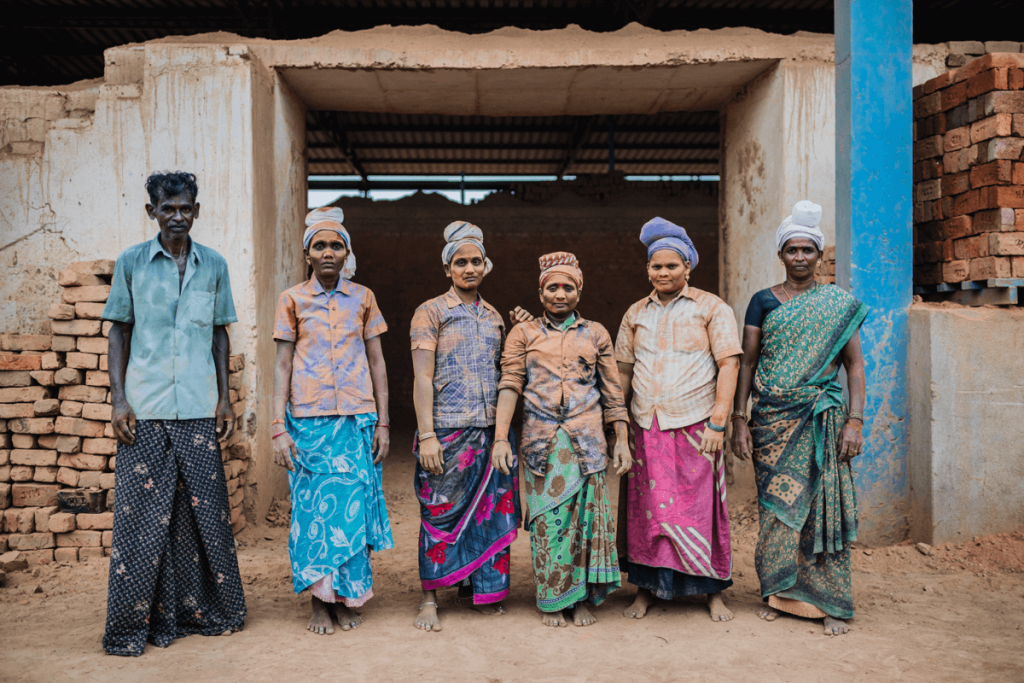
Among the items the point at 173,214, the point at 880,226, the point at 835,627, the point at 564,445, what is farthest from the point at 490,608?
the point at 880,226

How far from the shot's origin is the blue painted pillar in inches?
169

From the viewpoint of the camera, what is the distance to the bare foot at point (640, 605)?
11.0ft

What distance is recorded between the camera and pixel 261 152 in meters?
4.98

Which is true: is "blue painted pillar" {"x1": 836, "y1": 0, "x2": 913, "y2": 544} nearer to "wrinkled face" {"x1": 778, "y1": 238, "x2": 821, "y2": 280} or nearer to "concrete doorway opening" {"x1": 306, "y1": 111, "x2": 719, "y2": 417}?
"wrinkled face" {"x1": 778, "y1": 238, "x2": 821, "y2": 280}

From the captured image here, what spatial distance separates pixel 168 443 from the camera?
10.1 feet

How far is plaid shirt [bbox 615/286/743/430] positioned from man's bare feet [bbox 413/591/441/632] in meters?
1.28

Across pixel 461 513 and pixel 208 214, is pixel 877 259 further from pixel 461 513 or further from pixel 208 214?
pixel 208 214

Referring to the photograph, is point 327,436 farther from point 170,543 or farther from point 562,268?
point 562,268

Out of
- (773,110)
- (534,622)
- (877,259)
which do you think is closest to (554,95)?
(773,110)

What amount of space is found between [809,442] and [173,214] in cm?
301

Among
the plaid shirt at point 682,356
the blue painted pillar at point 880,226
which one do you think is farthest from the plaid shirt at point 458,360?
the blue painted pillar at point 880,226

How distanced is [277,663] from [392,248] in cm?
669

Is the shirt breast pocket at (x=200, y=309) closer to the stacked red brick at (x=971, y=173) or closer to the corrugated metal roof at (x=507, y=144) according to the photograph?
the stacked red brick at (x=971, y=173)

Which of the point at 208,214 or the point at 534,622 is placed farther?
the point at 208,214
